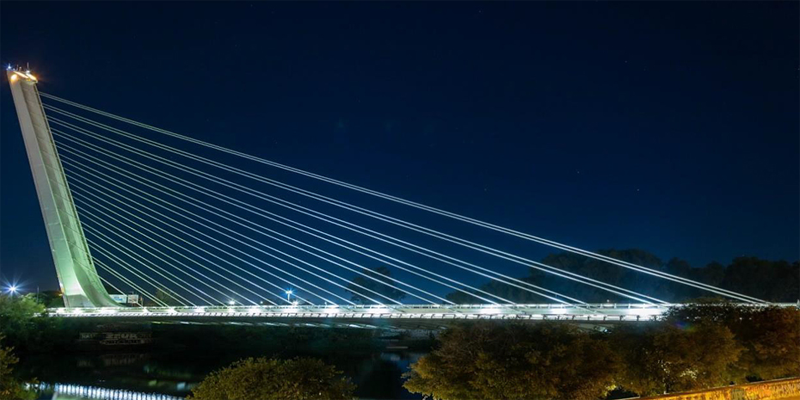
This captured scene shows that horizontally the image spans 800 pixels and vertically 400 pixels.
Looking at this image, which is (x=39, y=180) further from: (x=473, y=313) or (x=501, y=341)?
(x=501, y=341)

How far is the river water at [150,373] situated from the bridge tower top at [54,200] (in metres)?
4.43

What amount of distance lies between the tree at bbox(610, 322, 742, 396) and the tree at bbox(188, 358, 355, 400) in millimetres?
8159

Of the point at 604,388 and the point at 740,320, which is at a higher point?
the point at 740,320

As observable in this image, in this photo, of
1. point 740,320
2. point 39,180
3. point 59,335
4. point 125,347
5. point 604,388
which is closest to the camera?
point 604,388

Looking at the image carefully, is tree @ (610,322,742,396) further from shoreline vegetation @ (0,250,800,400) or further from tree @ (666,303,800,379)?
tree @ (666,303,800,379)

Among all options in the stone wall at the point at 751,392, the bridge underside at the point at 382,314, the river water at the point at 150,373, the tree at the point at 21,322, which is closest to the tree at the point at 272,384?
the stone wall at the point at 751,392

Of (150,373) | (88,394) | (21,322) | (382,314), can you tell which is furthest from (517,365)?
(21,322)

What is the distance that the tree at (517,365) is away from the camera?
13.8 m

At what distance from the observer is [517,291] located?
181 ft

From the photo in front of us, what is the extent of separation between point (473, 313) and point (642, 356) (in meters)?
13.1

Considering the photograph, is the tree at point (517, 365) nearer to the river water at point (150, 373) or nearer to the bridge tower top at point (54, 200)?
the river water at point (150, 373)

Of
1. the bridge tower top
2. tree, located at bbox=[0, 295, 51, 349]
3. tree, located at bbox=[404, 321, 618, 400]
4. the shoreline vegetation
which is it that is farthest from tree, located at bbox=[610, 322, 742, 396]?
tree, located at bbox=[0, 295, 51, 349]

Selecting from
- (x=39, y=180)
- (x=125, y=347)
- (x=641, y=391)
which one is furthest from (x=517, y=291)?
(x=641, y=391)

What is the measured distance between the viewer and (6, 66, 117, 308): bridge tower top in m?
34.8
